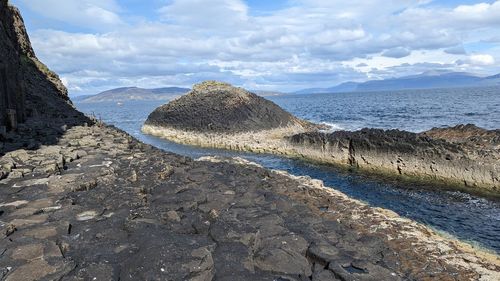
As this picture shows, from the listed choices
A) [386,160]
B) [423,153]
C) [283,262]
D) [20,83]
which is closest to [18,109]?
[20,83]

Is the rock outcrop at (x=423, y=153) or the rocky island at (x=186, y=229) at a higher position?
the rocky island at (x=186, y=229)

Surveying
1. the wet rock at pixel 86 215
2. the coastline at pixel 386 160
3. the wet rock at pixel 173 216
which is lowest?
the coastline at pixel 386 160

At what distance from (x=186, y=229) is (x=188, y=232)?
0.18 meters

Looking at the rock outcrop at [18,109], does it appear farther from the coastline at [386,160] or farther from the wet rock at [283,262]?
the coastline at [386,160]

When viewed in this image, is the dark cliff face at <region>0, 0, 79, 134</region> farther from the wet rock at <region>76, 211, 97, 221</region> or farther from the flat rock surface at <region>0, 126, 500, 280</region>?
the wet rock at <region>76, 211, 97, 221</region>

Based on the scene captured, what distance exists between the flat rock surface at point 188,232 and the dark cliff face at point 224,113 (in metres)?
33.3

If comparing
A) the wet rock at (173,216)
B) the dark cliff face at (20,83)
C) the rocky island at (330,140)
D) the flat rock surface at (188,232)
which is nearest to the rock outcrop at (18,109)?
the dark cliff face at (20,83)

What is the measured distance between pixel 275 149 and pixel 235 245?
30915mm

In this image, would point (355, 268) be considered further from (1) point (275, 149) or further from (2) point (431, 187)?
(1) point (275, 149)

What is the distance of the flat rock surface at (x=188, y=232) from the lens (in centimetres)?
767

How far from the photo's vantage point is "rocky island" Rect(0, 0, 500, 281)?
7711 mm

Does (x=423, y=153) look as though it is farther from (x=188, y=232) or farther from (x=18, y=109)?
(x=18, y=109)

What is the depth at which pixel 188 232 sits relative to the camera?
951 cm

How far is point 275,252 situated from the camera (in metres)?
8.66
